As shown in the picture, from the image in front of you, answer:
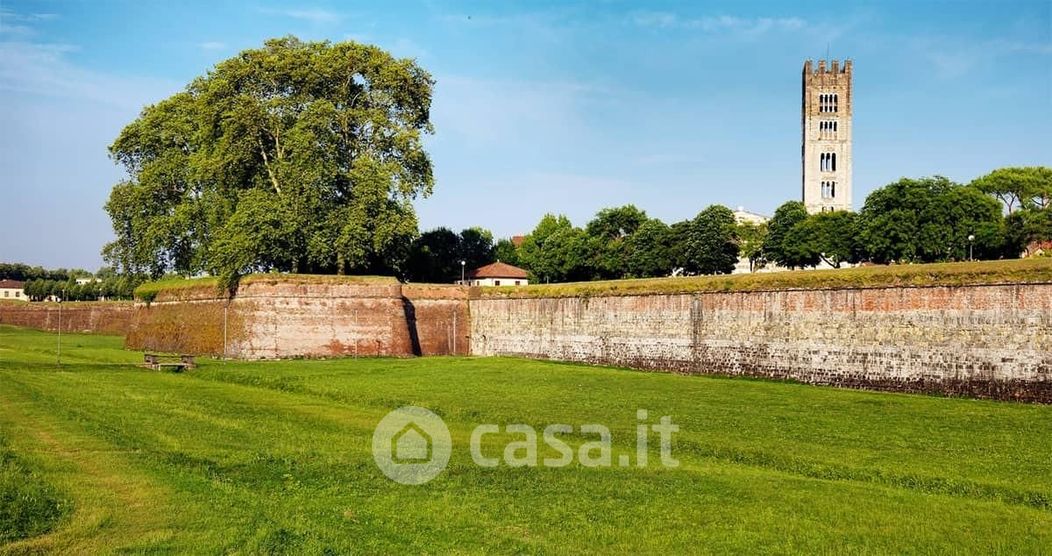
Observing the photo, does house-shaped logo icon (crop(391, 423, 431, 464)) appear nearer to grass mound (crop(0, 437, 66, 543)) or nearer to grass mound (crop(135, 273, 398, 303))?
grass mound (crop(0, 437, 66, 543))

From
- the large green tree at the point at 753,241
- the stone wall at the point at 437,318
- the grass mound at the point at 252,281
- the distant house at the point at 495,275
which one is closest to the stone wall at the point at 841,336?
the stone wall at the point at 437,318

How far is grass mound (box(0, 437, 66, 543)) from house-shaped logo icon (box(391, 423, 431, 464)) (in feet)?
15.7

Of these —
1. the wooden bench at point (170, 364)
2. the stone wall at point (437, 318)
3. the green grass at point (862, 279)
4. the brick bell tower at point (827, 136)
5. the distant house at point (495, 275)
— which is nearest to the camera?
the green grass at point (862, 279)

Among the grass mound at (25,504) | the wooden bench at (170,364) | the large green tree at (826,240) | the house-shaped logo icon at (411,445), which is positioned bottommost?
the grass mound at (25,504)

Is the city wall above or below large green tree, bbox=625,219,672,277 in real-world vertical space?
below

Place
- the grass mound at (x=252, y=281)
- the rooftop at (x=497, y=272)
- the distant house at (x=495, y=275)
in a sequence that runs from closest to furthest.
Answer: the grass mound at (x=252, y=281)
the distant house at (x=495, y=275)
the rooftop at (x=497, y=272)

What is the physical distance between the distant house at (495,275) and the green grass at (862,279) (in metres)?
30.3

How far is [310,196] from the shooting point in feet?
136

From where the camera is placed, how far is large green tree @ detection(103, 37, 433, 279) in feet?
135

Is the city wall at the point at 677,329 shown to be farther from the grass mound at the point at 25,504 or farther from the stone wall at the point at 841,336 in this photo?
the grass mound at the point at 25,504

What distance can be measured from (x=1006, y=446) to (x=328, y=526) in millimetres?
11896

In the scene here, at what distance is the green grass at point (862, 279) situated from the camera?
24375mm

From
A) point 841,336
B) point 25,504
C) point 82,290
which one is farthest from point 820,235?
point 82,290

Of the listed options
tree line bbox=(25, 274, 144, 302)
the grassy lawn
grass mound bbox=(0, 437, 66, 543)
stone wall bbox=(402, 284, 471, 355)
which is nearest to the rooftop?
stone wall bbox=(402, 284, 471, 355)
